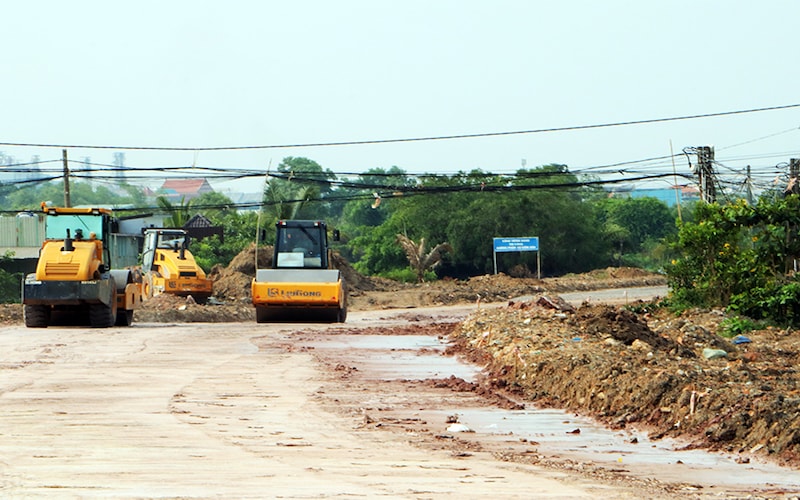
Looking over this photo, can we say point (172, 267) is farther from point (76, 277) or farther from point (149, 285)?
point (76, 277)

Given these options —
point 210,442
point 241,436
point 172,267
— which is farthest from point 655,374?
point 172,267

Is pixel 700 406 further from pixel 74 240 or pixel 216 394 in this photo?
pixel 74 240

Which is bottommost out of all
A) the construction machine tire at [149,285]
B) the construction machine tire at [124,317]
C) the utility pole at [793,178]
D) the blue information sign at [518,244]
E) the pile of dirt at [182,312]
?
A: the pile of dirt at [182,312]

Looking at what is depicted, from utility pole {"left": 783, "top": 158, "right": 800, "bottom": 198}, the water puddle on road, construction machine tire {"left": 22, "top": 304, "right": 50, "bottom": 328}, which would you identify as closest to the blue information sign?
utility pole {"left": 783, "top": 158, "right": 800, "bottom": 198}

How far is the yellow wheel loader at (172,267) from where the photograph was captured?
44000 mm

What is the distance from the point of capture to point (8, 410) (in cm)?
1395

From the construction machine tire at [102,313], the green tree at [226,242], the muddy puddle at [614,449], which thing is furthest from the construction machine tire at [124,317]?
the green tree at [226,242]

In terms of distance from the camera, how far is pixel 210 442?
37.5 ft

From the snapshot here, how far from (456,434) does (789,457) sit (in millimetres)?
3475

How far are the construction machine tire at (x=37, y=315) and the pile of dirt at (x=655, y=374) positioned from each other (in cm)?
1125

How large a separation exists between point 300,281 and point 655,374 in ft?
65.3

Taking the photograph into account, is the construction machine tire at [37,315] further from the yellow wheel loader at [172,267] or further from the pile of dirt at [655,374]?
the yellow wheel loader at [172,267]

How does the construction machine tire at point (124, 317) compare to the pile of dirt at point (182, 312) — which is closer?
the construction machine tire at point (124, 317)

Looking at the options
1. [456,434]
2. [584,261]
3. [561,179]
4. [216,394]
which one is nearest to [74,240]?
[216,394]
